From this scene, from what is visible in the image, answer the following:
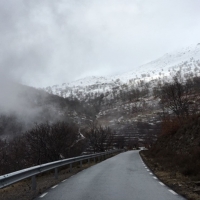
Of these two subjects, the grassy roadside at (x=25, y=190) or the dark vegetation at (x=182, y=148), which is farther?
the dark vegetation at (x=182, y=148)

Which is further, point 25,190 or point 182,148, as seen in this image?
point 182,148

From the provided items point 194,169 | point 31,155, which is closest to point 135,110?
point 31,155

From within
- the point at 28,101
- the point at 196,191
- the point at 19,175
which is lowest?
the point at 196,191

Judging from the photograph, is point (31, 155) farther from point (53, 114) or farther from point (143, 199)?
point (53, 114)

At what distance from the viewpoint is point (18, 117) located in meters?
138

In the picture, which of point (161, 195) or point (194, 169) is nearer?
point (161, 195)

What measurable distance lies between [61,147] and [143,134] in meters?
101

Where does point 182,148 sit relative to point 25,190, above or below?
above

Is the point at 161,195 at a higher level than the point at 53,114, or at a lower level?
lower

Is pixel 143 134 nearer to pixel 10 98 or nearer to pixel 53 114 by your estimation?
pixel 53 114

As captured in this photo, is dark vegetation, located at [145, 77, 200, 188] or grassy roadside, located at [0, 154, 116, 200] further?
dark vegetation, located at [145, 77, 200, 188]

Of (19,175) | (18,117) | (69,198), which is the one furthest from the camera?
(18,117)

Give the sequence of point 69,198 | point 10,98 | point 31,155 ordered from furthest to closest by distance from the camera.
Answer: point 10,98
point 31,155
point 69,198

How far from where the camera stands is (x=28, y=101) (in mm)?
155500
